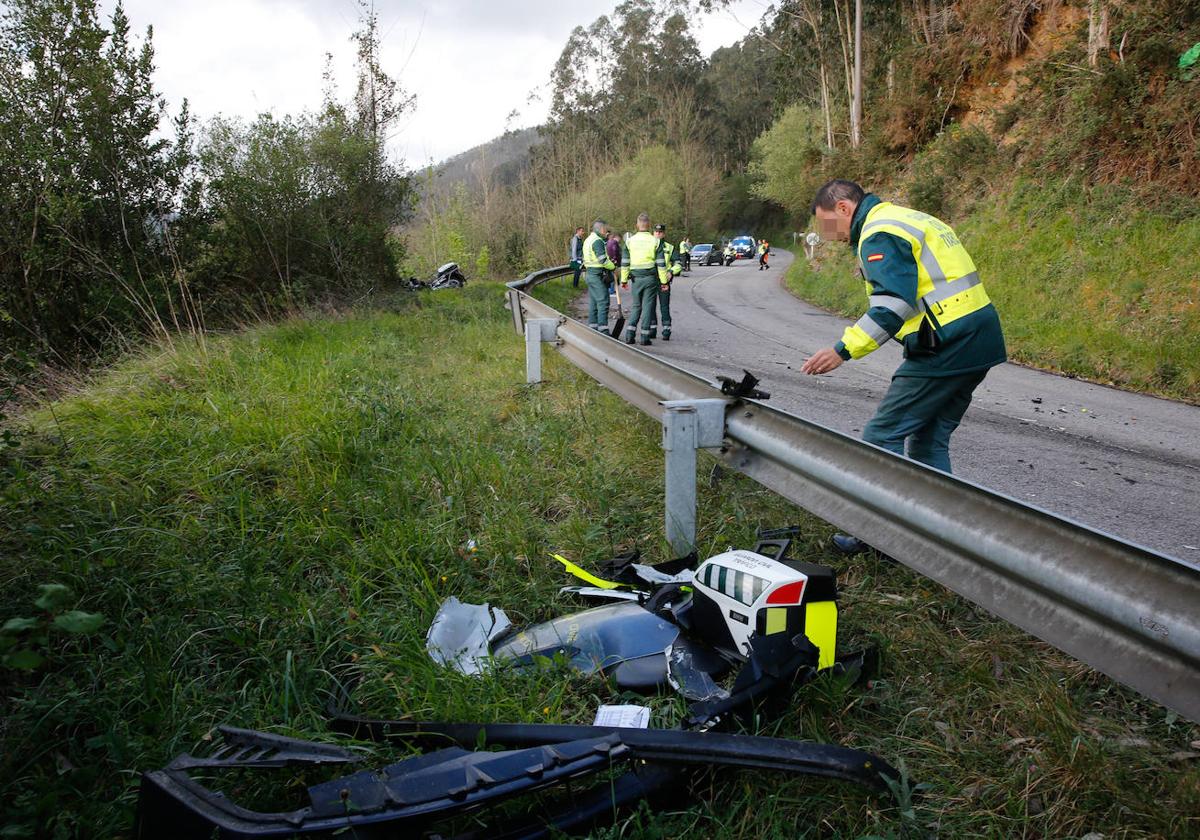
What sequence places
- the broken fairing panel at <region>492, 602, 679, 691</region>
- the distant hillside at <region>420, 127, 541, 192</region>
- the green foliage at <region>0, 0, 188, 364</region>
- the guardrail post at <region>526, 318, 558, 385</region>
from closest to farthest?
1. the broken fairing panel at <region>492, 602, 679, 691</region>
2. the guardrail post at <region>526, 318, 558, 385</region>
3. the green foliage at <region>0, 0, 188, 364</region>
4. the distant hillside at <region>420, 127, 541, 192</region>

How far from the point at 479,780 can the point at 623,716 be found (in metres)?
0.63

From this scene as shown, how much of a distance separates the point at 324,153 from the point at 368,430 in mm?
12123

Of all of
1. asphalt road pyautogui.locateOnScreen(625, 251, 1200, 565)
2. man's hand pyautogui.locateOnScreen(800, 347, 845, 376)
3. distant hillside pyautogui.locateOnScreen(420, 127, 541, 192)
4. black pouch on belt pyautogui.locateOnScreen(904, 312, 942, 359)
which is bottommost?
asphalt road pyautogui.locateOnScreen(625, 251, 1200, 565)

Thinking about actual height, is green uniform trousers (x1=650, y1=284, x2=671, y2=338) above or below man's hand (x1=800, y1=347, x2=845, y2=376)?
below

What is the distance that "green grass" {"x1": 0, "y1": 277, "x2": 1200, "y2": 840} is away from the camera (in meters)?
1.92

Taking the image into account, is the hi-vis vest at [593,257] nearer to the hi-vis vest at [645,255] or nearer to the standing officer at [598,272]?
the standing officer at [598,272]

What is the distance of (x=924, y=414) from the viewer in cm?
385

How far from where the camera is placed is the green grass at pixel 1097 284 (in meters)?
9.13

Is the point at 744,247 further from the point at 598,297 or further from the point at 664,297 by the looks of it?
the point at 664,297

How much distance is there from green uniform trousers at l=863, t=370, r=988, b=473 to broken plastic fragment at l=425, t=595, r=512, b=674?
2.29 metres

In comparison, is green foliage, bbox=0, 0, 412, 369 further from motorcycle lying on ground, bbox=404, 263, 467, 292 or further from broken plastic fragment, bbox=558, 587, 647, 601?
broken plastic fragment, bbox=558, 587, 647, 601

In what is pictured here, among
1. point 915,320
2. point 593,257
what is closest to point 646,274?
point 593,257

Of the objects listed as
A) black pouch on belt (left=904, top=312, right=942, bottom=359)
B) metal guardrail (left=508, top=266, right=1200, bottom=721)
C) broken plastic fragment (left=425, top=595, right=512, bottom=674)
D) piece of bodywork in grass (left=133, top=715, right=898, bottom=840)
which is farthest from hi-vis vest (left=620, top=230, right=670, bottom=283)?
piece of bodywork in grass (left=133, top=715, right=898, bottom=840)

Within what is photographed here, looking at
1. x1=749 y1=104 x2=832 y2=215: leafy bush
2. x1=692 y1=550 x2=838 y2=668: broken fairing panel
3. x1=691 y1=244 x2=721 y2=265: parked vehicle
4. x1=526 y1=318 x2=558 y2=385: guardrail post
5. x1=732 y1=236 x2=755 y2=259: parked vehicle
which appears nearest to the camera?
x1=692 y1=550 x2=838 y2=668: broken fairing panel
